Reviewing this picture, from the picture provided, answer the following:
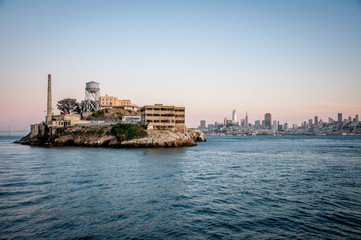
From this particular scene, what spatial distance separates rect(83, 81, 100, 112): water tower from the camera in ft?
440

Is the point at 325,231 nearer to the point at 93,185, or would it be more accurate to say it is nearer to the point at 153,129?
the point at 93,185

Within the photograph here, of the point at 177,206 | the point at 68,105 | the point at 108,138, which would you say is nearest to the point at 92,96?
the point at 68,105

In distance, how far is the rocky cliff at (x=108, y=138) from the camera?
90.4 meters

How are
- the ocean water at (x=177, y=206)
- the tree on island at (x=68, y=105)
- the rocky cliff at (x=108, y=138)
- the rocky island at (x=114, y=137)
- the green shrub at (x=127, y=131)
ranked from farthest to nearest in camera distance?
the tree on island at (x=68, y=105)
the green shrub at (x=127, y=131)
the rocky island at (x=114, y=137)
the rocky cliff at (x=108, y=138)
the ocean water at (x=177, y=206)

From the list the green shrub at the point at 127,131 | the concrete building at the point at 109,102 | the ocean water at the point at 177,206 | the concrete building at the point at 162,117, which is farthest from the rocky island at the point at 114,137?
the ocean water at the point at 177,206

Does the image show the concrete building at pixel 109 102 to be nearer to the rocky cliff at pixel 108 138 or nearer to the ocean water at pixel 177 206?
the rocky cliff at pixel 108 138

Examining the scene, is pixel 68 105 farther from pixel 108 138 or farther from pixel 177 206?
pixel 177 206

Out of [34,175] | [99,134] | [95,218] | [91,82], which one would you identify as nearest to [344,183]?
[95,218]

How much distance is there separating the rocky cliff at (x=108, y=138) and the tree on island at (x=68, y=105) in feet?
128

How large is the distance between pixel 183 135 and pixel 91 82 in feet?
218

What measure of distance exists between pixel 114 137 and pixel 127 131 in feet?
19.1

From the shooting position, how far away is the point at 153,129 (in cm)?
10025

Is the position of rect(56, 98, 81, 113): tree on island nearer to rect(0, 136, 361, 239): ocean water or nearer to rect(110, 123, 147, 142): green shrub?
rect(110, 123, 147, 142): green shrub

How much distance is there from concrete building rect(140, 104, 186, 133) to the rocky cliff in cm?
Result: 874
